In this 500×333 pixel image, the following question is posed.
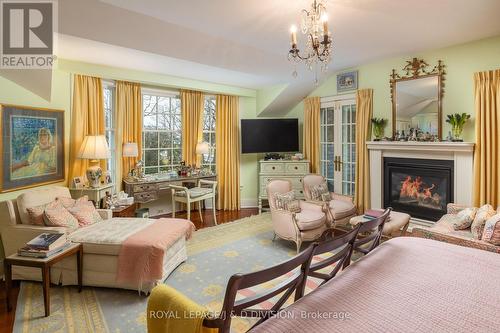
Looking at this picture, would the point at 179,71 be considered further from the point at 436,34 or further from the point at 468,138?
the point at 468,138

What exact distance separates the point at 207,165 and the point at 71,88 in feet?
9.21

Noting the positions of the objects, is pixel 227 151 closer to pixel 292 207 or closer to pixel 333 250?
pixel 292 207

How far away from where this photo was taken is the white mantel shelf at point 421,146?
375cm

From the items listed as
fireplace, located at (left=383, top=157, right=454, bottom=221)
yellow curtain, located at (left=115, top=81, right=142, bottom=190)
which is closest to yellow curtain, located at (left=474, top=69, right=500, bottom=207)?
fireplace, located at (left=383, top=157, right=454, bottom=221)

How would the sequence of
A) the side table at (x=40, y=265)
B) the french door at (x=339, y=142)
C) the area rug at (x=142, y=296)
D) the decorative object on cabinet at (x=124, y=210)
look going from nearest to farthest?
the area rug at (x=142, y=296) < the side table at (x=40, y=265) < the decorative object on cabinet at (x=124, y=210) < the french door at (x=339, y=142)

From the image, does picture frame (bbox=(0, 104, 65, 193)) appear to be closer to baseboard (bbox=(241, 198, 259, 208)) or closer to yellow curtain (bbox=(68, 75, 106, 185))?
yellow curtain (bbox=(68, 75, 106, 185))

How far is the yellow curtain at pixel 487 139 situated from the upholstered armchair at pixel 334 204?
1595mm

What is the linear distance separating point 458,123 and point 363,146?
1.43 meters

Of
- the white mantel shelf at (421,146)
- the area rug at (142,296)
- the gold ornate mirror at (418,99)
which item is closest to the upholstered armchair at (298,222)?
the area rug at (142,296)

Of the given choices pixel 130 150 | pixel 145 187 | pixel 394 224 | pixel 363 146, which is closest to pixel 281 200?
pixel 394 224

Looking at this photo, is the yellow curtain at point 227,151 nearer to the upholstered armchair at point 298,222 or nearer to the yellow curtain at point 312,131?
the yellow curtain at point 312,131

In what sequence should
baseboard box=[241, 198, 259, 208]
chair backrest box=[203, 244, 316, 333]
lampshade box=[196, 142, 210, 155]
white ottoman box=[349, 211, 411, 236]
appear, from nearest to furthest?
chair backrest box=[203, 244, 316, 333]
white ottoman box=[349, 211, 411, 236]
lampshade box=[196, 142, 210, 155]
baseboard box=[241, 198, 259, 208]

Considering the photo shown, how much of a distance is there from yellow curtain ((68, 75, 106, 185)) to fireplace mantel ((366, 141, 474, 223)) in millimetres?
4334

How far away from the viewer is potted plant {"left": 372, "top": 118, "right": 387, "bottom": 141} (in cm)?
473
